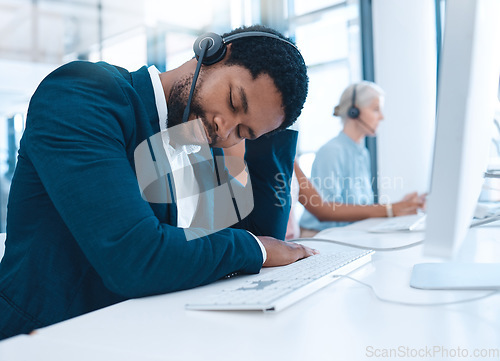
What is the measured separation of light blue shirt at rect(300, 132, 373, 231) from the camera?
2225mm

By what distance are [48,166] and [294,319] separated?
415mm

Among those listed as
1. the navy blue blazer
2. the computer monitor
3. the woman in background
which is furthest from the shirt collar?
the woman in background

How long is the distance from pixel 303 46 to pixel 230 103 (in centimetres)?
269

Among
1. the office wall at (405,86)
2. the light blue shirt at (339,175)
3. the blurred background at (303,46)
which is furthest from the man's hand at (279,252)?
the office wall at (405,86)

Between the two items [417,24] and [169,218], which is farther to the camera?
[417,24]

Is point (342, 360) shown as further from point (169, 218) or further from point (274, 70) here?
point (274, 70)

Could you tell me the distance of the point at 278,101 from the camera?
0.94 m

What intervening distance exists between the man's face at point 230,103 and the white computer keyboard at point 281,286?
1.02 feet

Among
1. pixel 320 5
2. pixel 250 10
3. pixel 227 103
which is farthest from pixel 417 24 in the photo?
pixel 227 103

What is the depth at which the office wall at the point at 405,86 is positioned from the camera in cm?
324

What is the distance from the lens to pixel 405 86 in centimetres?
331

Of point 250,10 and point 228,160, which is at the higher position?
point 250,10

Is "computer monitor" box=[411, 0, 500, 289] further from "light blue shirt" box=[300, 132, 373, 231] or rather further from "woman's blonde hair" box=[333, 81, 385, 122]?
"woman's blonde hair" box=[333, 81, 385, 122]

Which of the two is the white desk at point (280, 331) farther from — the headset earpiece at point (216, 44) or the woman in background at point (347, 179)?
the woman in background at point (347, 179)
